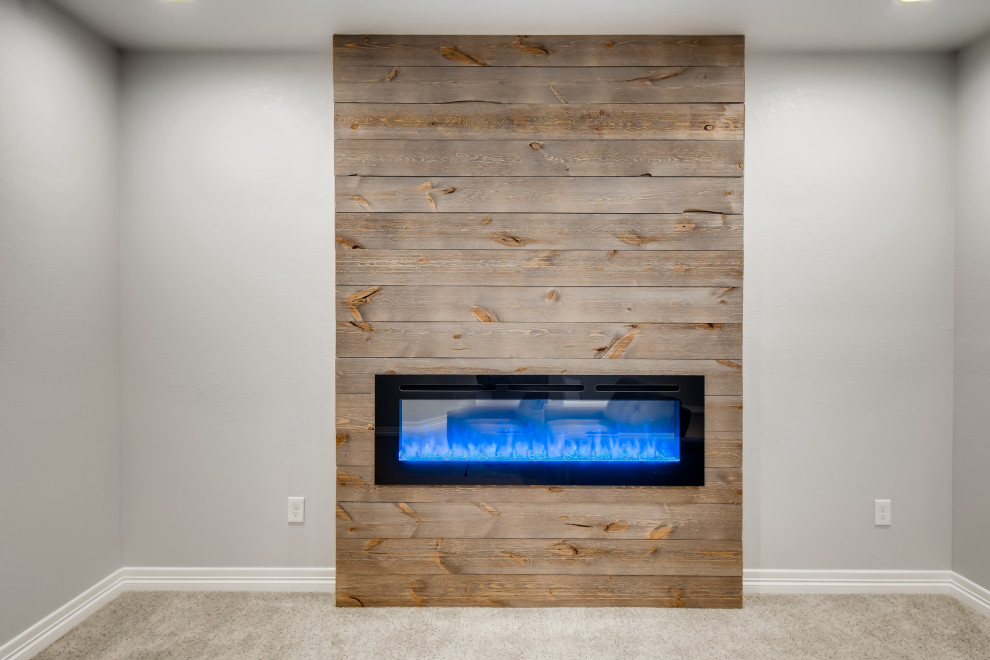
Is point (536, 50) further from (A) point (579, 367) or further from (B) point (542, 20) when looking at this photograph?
(A) point (579, 367)

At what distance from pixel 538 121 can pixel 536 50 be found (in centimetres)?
30

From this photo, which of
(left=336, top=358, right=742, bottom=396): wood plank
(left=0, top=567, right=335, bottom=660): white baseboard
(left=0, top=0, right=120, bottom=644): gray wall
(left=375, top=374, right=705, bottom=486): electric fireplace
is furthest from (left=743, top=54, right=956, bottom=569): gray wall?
(left=0, top=0, right=120, bottom=644): gray wall

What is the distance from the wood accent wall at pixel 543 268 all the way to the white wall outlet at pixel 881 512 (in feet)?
2.33

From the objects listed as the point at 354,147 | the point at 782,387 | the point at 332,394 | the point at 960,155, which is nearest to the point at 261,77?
the point at 354,147

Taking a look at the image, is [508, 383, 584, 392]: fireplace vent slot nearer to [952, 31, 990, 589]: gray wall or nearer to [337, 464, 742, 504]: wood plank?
[337, 464, 742, 504]: wood plank

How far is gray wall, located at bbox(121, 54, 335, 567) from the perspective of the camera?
2699 mm

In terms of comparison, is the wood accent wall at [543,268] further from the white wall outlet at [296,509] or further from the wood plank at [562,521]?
the white wall outlet at [296,509]

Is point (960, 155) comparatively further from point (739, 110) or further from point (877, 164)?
point (739, 110)

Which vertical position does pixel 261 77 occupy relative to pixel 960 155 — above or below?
above

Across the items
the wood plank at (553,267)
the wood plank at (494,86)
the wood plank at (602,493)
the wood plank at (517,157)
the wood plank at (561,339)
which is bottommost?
the wood plank at (602,493)

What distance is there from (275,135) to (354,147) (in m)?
0.45

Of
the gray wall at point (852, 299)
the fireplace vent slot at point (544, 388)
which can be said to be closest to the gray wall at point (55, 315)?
the fireplace vent slot at point (544, 388)

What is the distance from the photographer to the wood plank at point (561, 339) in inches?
99.7

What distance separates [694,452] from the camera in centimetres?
253
